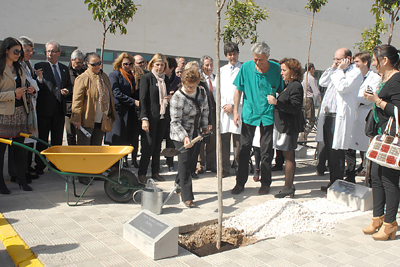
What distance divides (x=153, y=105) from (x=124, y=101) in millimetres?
648

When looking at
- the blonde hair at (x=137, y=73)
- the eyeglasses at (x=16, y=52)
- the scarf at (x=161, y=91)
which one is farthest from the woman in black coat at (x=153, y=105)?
the eyeglasses at (x=16, y=52)

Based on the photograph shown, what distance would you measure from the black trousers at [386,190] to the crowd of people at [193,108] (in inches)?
0.4

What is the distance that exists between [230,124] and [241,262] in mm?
3677

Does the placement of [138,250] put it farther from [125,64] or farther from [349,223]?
[125,64]

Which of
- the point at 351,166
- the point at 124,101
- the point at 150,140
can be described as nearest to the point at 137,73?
the point at 124,101

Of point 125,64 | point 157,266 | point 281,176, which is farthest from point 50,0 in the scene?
point 157,266

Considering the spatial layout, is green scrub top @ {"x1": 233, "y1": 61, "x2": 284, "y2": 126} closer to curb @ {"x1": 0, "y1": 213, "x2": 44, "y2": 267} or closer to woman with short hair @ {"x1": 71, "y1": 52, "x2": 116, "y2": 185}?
woman with short hair @ {"x1": 71, "y1": 52, "x2": 116, "y2": 185}

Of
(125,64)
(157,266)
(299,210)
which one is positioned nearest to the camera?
(157,266)

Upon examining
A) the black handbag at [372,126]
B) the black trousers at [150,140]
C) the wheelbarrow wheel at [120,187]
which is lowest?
the wheelbarrow wheel at [120,187]

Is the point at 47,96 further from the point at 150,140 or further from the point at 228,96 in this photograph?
the point at 228,96

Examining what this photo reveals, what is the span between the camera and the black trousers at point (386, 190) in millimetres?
4027

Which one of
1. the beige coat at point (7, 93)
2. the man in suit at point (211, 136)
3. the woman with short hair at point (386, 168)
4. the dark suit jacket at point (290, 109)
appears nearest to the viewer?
the woman with short hair at point (386, 168)

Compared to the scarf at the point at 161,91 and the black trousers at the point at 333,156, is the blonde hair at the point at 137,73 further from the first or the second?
the black trousers at the point at 333,156

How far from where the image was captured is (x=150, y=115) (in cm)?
605
